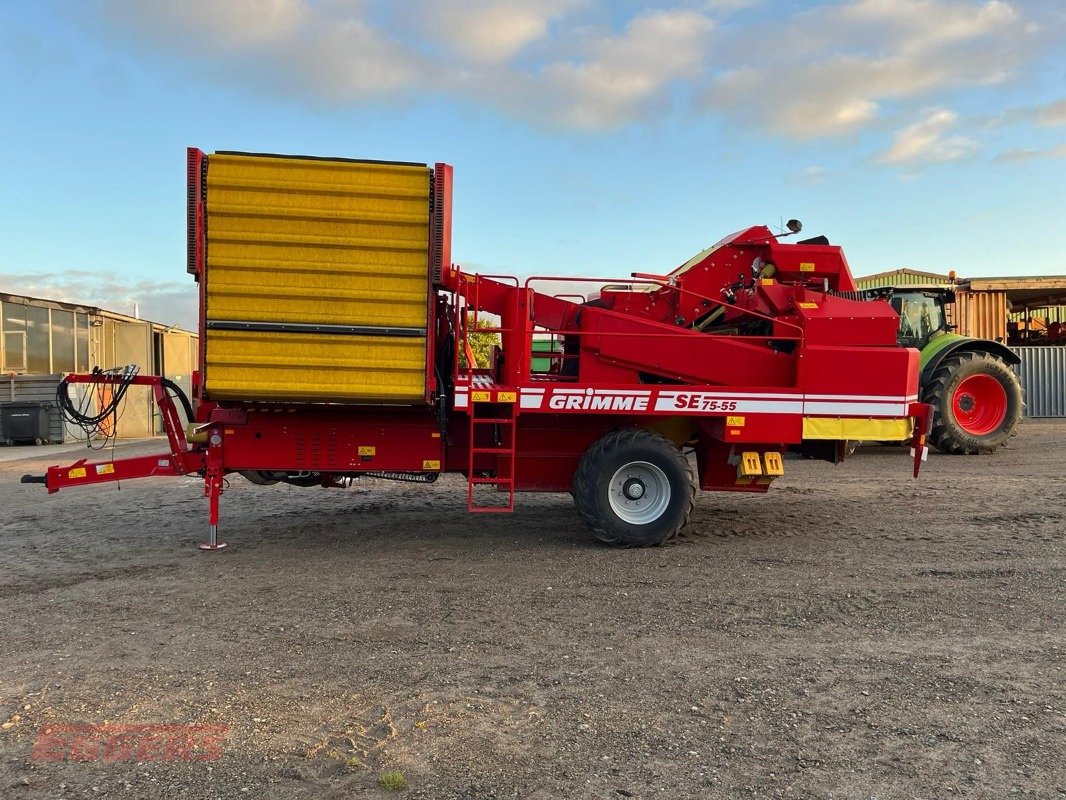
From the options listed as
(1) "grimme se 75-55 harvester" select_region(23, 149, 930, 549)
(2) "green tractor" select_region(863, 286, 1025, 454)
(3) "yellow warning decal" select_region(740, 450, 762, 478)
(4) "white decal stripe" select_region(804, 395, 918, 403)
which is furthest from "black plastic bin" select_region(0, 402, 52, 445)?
(2) "green tractor" select_region(863, 286, 1025, 454)

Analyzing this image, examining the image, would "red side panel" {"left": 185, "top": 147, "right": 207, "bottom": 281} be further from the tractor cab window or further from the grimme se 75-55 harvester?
the tractor cab window

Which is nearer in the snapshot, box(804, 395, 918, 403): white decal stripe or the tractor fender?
box(804, 395, 918, 403): white decal stripe

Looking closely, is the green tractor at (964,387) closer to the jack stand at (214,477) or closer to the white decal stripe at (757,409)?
the white decal stripe at (757,409)

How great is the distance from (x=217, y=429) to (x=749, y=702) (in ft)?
15.6

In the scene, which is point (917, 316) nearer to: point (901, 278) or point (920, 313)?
point (920, 313)

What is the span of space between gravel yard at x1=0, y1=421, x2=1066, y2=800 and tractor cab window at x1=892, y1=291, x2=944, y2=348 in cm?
633

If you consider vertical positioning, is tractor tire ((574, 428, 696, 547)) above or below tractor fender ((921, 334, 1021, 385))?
below

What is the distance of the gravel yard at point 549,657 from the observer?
2.88m

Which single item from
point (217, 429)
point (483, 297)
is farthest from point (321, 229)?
point (217, 429)

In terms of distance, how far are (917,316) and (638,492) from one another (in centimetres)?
915

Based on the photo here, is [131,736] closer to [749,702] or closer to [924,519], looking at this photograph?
[749,702]

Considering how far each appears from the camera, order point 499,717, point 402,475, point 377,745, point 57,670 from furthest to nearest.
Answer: point 402,475 → point 57,670 → point 499,717 → point 377,745

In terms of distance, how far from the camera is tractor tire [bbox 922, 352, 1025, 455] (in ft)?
40.0

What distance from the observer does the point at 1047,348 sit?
19453 millimetres
